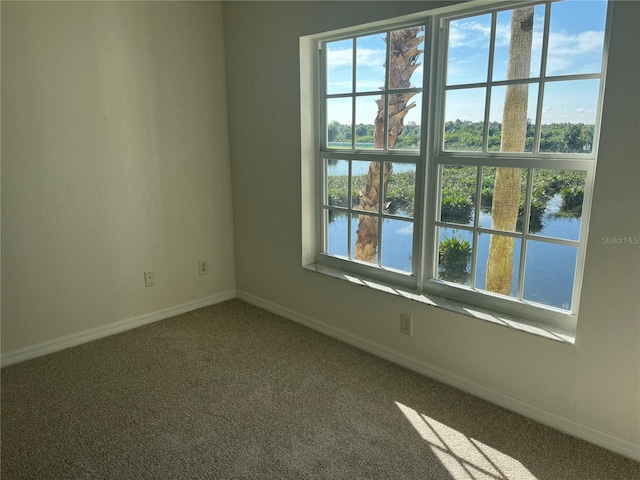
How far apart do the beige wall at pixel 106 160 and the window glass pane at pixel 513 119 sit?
6.61ft

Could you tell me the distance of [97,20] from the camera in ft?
8.87

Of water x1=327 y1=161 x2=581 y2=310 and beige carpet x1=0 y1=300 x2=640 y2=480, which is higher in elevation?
water x1=327 y1=161 x2=581 y2=310

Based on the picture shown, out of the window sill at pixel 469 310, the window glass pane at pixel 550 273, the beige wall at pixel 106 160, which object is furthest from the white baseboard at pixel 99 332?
the window glass pane at pixel 550 273

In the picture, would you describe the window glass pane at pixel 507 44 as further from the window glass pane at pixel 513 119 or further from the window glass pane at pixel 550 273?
the window glass pane at pixel 550 273

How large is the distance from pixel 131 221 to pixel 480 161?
223 centimetres

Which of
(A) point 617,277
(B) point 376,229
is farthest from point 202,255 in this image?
(A) point 617,277

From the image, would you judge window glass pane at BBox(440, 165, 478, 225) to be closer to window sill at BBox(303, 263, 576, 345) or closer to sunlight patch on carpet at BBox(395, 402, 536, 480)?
window sill at BBox(303, 263, 576, 345)

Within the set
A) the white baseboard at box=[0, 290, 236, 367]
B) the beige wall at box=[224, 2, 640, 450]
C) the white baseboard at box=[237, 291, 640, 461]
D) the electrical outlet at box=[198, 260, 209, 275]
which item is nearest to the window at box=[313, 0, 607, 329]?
the beige wall at box=[224, 2, 640, 450]

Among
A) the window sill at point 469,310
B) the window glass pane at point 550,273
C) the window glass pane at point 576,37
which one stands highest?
the window glass pane at point 576,37

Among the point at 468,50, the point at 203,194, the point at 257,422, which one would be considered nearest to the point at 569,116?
the point at 468,50

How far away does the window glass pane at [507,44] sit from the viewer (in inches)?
77.6

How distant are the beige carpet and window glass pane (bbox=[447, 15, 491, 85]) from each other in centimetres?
160

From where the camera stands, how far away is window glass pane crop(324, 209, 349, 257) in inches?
117

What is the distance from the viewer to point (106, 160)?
287 cm
